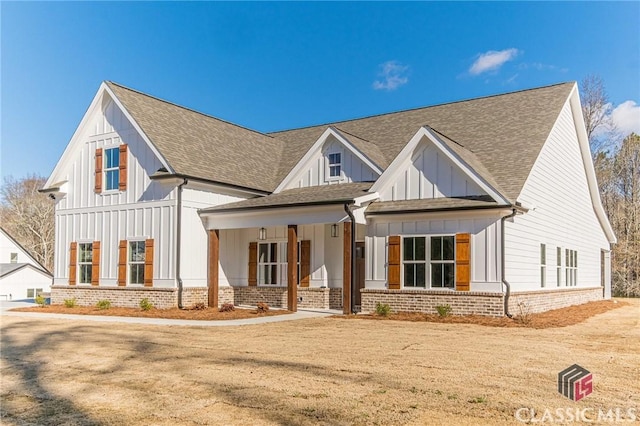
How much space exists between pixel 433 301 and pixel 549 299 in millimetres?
5078

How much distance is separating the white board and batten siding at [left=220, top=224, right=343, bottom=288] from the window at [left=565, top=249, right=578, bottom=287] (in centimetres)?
916

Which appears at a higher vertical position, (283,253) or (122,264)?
(283,253)

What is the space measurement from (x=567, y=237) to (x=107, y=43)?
67.1ft

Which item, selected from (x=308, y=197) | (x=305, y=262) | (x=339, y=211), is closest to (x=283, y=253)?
(x=305, y=262)

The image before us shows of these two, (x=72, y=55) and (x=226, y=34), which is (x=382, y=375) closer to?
(x=72, y=55)

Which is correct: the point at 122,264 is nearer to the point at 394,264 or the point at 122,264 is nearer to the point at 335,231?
the point at 335,231

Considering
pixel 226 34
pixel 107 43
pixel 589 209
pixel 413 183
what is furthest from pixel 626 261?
pixel 107 43

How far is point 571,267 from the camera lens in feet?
74.1

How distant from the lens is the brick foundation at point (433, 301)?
15797mm

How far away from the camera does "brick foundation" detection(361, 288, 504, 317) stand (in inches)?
622

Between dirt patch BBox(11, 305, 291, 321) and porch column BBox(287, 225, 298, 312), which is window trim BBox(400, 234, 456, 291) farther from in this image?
dirt patch BBox(11, 305, 291, 321)

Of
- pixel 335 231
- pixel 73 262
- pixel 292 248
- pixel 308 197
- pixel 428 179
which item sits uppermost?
pixel 428 179

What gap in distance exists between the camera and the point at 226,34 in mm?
27297

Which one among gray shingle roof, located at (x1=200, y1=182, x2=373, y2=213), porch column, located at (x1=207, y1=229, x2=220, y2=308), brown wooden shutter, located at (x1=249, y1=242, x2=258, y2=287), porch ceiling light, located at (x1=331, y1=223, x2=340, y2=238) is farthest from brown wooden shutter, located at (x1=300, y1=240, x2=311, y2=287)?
porch column, located at (x1=207, y1=229, x2=220, y2=308)
